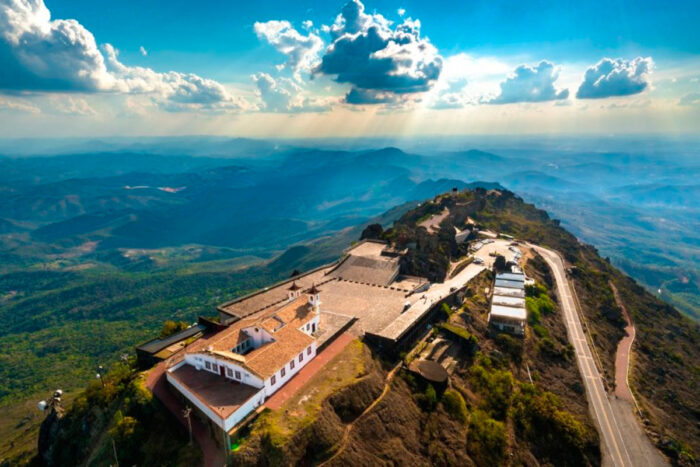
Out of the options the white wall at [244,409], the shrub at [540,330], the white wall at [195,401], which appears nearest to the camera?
the white wall at [244,409]

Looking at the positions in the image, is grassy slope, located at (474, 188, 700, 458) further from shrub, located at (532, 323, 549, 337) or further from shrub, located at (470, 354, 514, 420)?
shrub, located at (470, 354, 514, 420)

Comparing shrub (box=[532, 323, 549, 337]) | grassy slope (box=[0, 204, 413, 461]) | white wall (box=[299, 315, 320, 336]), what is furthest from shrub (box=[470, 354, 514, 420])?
grassy slope (box=[0, 204, 413, 461])

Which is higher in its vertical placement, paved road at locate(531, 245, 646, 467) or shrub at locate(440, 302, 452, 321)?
shrub at locate(440, 302, 452, 321)

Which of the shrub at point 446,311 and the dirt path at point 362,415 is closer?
the dirt path at point 362,415

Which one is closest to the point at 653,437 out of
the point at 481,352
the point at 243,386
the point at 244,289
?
the point at 481,352

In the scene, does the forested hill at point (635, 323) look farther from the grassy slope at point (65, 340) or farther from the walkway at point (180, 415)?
the grassy slope at point (65, 340)

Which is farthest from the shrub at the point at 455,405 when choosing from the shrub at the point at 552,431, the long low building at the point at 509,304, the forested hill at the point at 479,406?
the long low building at the point at 509,304

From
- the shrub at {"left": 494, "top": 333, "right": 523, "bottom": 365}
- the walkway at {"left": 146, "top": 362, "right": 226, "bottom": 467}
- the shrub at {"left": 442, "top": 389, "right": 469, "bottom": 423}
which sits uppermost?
the walkway at {"left": 146, "top": 362, "right": 226, "bottom": 467}
